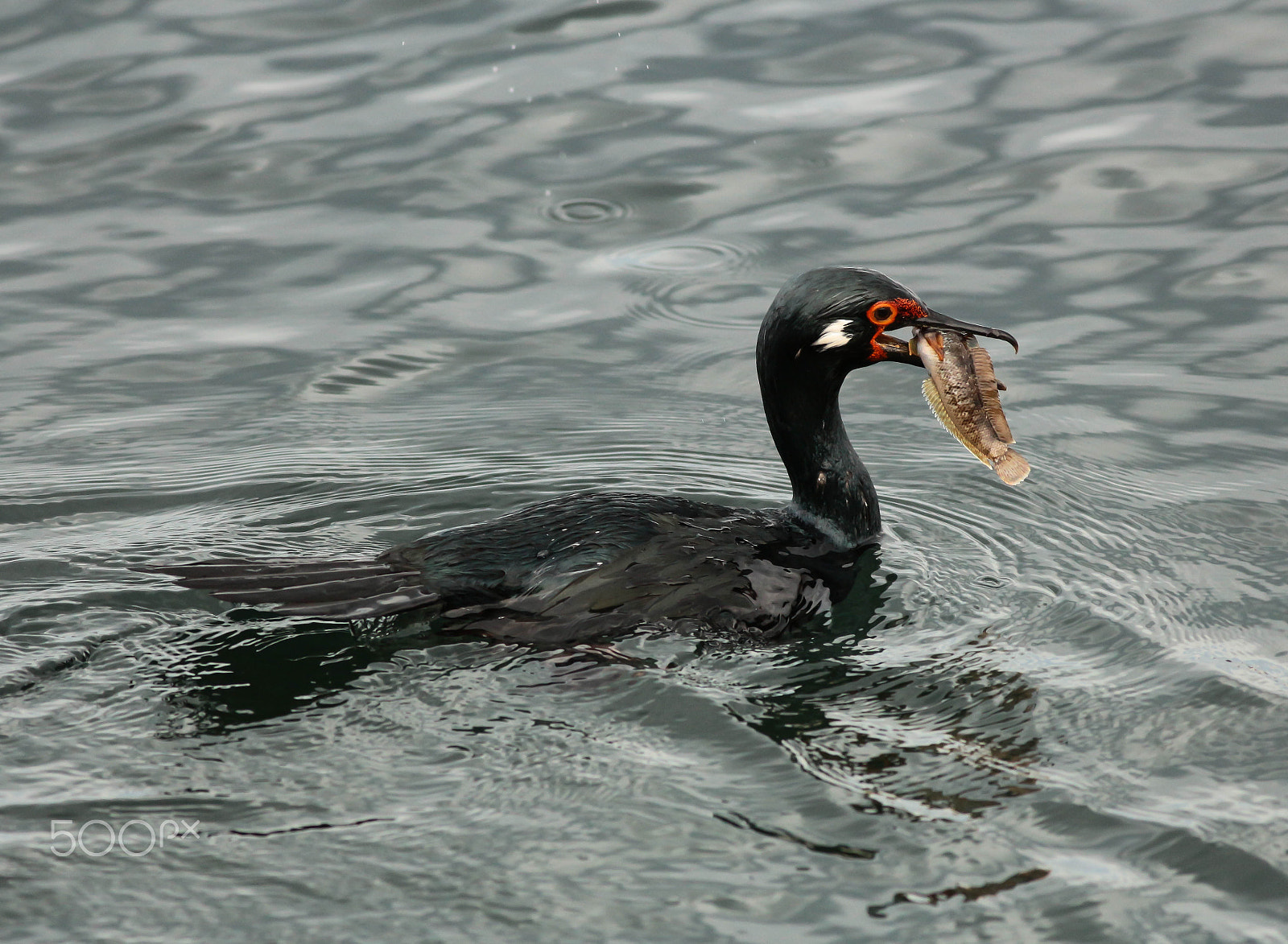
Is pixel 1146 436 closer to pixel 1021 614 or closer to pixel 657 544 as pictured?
pixel 1021 614

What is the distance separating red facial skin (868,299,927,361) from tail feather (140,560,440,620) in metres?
2.03

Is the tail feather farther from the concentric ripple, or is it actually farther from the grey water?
the concentric ripple

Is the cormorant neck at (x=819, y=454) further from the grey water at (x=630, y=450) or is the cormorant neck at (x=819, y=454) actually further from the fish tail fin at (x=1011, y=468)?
the fish tail fin at (x=1011, y=468)

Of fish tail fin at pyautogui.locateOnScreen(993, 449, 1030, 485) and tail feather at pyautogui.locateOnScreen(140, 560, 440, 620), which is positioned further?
fish tail fin at pyautogui.locateOnScreen(993, 449, 1030, 485)

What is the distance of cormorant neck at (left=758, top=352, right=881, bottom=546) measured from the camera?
21.5 feet

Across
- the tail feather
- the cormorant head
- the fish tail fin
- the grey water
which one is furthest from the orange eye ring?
the tail feather

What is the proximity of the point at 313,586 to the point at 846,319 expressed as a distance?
7.56 feet

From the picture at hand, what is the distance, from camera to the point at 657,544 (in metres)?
5.97

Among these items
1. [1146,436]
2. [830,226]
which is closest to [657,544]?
[1146,436]

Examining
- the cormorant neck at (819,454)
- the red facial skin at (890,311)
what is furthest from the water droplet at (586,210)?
the red facial skin at (890,311)

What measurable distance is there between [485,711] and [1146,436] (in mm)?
4111

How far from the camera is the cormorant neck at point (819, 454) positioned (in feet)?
21.5

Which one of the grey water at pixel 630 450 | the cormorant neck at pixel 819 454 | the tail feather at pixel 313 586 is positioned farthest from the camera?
the cormorant neck at pixel 819 454

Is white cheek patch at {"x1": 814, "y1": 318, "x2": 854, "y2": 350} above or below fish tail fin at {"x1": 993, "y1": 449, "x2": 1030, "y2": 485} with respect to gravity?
above
